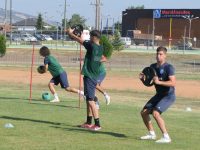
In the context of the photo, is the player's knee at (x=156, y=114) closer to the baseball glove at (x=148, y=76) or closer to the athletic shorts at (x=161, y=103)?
the athletic shorts at (x=161, y=103)

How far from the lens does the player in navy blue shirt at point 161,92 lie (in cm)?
995

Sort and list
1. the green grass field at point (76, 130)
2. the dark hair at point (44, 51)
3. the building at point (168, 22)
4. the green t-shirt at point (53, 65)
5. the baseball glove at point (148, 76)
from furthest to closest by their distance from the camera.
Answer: the building at point (168, 22)
the green t-shirt at point (53, 65)
the dark hair at point (44, 51)
the baseball glove at point (148, 76)
the green grass field at point (76, 130)

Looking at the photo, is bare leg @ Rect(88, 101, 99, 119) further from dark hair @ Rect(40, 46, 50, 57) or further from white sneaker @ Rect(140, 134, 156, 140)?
dark hair @ Rect(40, 46, 50, 57)

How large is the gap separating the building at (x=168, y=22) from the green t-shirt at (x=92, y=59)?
303 feet

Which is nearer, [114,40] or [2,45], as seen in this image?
[2,45]

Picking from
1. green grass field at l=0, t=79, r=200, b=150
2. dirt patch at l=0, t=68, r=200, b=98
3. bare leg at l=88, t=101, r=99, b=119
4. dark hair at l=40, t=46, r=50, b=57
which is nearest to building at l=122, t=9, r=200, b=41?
dirt patch at l=0, t=68, r=200, b=98

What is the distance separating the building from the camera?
106m

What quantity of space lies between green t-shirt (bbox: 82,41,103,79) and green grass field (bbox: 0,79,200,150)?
1122 millimetres

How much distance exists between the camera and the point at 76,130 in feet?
37.4

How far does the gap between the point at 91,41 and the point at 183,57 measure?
1958 inches

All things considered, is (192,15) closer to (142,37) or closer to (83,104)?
(142,37)

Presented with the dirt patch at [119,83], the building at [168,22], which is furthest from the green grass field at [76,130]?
the building at [168,22]

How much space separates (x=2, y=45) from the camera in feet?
168

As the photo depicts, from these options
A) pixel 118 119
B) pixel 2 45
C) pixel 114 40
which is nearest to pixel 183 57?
pixel 114 40
